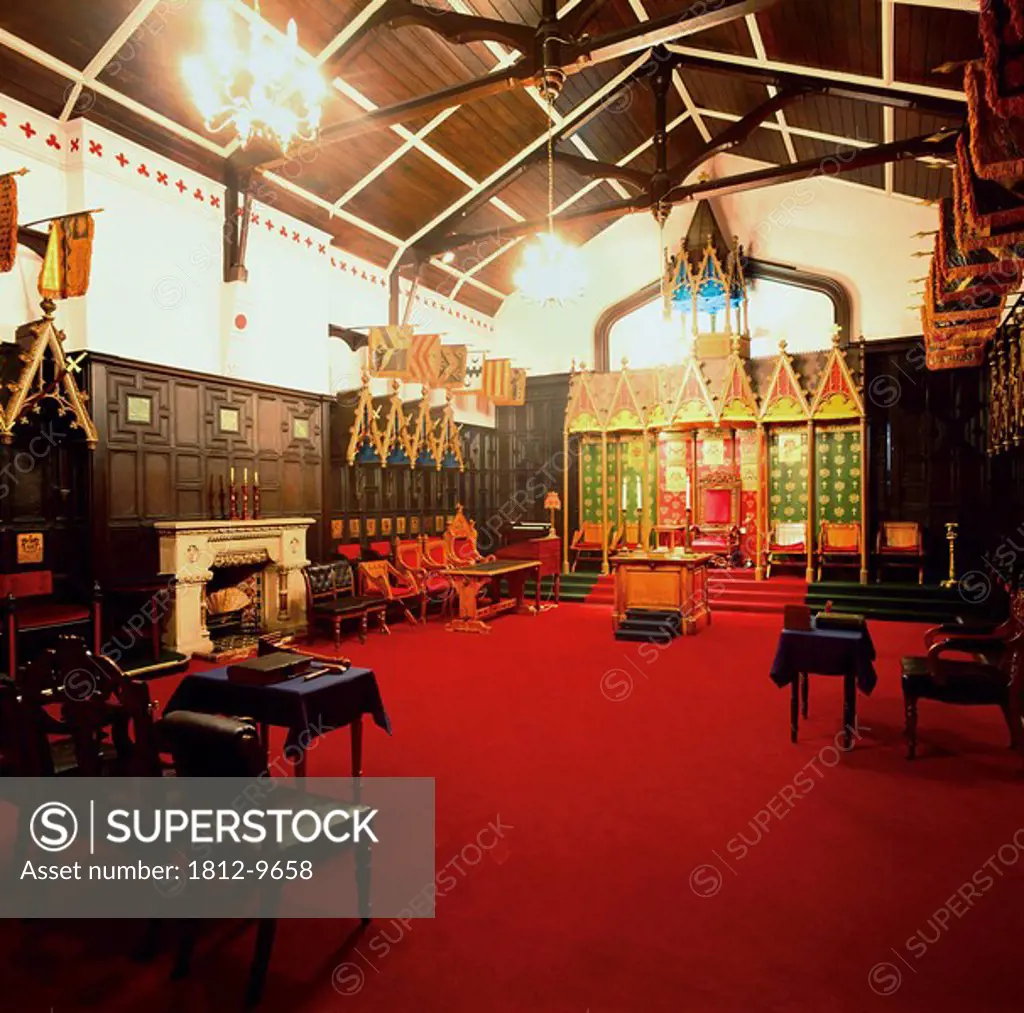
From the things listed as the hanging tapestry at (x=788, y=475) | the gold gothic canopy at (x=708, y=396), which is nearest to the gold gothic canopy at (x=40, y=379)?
the gold gothic canopy at (x=708, y=396)

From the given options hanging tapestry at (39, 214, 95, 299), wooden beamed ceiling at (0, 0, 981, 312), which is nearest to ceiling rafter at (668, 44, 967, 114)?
wooden beamed ceiling at (0, 0, 981, 312)

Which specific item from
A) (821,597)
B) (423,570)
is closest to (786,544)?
(821,597)

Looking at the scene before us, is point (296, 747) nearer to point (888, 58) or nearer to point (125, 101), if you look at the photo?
point (125, 101)

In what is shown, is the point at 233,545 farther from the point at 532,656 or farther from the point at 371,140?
the point at 371,140

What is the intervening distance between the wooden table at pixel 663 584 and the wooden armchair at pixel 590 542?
380cm

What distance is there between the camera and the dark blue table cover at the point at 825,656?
4.70 m

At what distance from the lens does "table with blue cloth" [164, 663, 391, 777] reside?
3270 millimetres

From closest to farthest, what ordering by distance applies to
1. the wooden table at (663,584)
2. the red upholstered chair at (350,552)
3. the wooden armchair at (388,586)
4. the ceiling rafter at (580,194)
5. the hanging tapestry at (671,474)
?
the wooden table at (663,584) → the wooden armchair at (388,586) → the red upholstered chair at (350,552) → the ceiling rafter at (580,194) → the hanging tapestry at (671,474)

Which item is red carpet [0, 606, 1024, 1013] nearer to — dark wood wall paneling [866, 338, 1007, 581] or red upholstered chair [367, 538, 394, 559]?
red upholstered chair [367, 538, 394, 559]

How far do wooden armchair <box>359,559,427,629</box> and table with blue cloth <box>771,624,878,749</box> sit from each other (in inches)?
218

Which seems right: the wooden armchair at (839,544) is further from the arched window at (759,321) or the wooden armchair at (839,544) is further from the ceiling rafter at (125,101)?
the ceiling rafter at (125,101)

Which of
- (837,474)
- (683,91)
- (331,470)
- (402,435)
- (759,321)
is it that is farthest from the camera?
(759,321)

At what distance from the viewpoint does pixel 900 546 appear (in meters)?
11.0

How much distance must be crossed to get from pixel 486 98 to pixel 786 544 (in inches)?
322
